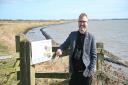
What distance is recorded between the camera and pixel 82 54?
19.3 ft

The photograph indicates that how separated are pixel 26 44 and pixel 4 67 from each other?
2.05 feet

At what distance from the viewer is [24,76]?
6.62 metres

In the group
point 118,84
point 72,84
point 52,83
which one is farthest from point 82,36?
point 52,83

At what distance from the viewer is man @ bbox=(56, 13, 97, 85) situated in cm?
586

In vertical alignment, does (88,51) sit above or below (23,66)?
above

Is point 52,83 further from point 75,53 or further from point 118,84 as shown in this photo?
point 75,53

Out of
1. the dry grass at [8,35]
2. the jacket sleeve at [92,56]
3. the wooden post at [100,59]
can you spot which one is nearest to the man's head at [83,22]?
the jacket sleeve at [92,56]

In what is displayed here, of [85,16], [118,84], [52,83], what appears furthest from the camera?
[52,83]

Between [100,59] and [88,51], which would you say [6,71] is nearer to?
[88,51]

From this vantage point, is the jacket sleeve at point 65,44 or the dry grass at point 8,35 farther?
the dry grass at point 8,35

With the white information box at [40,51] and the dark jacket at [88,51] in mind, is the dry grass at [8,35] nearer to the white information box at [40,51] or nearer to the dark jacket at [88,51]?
the white information box at [40,51]

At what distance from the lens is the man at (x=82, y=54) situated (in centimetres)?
586

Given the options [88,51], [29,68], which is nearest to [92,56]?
[88,51]

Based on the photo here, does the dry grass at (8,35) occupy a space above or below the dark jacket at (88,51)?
below
